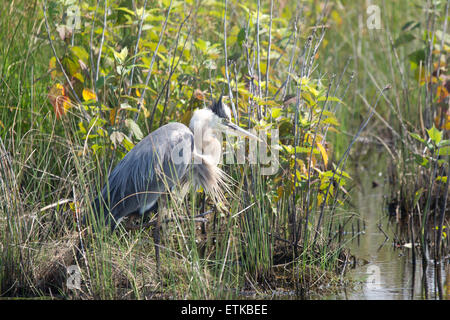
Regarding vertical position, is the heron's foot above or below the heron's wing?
below

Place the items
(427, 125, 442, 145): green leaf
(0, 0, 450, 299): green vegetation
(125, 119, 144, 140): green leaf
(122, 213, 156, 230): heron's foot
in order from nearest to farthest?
(0, 0, 450, 299): green vegetation
(427, 125, 442, 145): green leaf
(125, 119, 144, 140): green leaf
(122, 213, 156, 230): heron's foot

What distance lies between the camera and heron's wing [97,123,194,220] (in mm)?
4051

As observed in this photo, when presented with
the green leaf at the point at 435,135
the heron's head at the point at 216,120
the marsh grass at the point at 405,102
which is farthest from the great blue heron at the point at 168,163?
the green leaf at the point at 435,135

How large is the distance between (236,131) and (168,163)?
490 millimetres

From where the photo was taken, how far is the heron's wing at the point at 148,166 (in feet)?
13.3

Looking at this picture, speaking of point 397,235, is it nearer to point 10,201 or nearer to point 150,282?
point 150,282

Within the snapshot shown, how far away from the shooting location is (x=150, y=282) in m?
3.66

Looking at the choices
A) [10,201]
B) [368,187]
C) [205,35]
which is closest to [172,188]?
[10,201]

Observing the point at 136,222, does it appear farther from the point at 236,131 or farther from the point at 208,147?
the point at 236,131

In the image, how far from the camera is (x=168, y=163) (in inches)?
162

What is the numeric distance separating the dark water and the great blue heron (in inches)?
41.0

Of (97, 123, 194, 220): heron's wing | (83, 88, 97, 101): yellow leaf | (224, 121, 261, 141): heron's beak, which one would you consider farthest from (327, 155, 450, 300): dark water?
(83, 88, 97, 101): yellow leaf

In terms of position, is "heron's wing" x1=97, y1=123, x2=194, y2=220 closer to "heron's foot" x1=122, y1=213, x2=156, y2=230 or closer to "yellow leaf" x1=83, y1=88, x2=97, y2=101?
"heron's foot" x1=122, y1=213, x2=156, y2=230

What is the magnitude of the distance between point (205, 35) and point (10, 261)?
2760 mm
